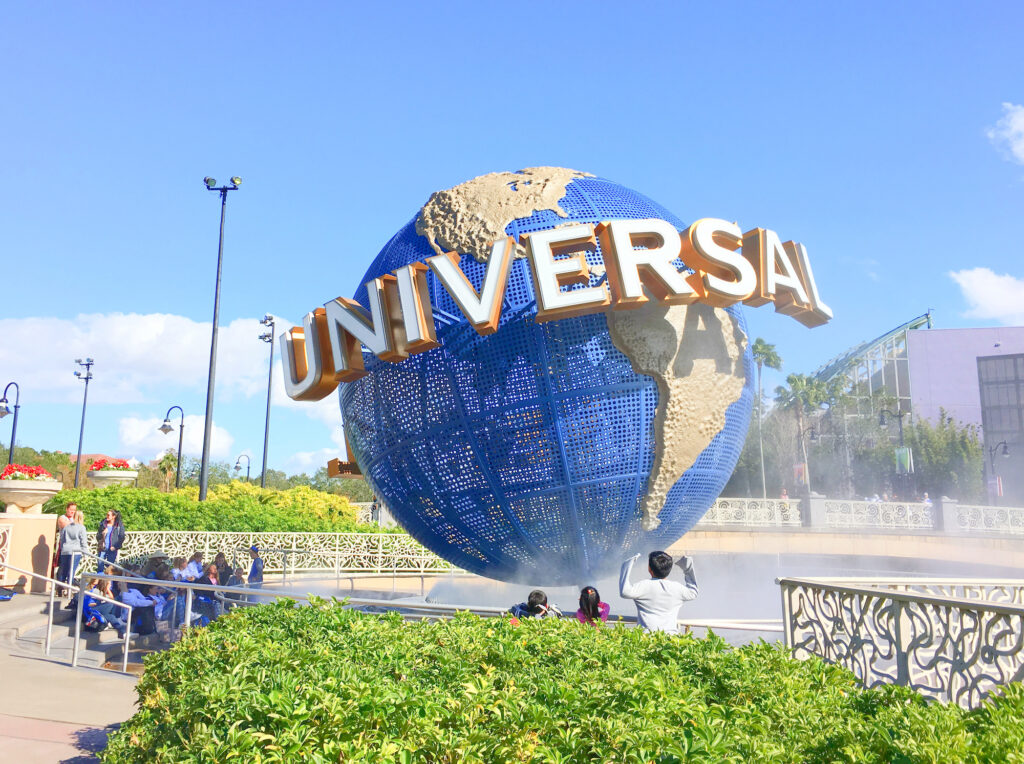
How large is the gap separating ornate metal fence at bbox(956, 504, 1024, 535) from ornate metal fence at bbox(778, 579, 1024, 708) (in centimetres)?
2336

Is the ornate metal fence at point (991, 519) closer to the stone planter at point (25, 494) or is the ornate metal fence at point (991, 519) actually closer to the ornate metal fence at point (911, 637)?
the ornate metal fence at point (911, 637)

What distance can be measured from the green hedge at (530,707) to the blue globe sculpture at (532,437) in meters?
3.37

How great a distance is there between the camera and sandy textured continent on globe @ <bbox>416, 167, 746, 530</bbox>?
7824mm

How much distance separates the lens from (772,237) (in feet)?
27.9

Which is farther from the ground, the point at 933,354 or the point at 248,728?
the point at 933,354

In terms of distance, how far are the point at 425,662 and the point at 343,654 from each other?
424mm

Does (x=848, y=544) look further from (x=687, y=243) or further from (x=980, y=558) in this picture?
(x=687, y=243)

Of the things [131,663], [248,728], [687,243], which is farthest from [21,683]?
[687,243]

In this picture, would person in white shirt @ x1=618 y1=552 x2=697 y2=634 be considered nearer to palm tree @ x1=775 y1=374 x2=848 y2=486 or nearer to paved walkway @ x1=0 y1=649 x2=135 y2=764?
paved walkway @ x1=0 y1=649 x2=135 y2=764

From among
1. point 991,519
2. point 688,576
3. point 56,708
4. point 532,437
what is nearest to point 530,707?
point 688,576

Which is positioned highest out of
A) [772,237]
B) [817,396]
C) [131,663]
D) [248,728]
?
[817,396]

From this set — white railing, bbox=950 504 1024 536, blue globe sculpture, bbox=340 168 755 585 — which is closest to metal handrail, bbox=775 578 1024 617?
blue globe sculpture, bbox=340 168 755 585

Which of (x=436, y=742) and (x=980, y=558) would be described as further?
(x=980, y=558)

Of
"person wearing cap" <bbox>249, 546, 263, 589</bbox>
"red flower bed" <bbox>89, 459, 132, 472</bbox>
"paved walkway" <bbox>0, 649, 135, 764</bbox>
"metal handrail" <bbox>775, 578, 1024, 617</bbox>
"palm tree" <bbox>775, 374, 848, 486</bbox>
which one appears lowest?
"paved walkway" <bbox>0, 649, 135, 764</bbox>
